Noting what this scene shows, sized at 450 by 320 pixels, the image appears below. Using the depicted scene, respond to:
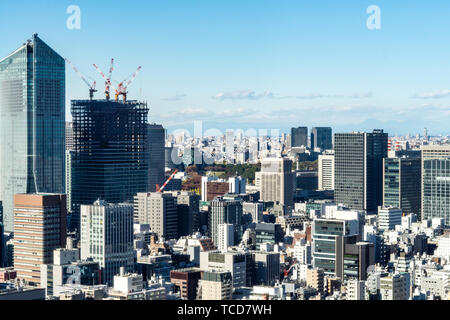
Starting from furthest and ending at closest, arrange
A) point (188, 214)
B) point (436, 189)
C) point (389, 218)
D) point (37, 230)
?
point (436, 189)
point (389, 218)
point (188, 214)
point (37, 230)

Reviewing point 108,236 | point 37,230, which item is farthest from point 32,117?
point 108,236

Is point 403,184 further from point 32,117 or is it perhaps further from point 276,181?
point 32,117

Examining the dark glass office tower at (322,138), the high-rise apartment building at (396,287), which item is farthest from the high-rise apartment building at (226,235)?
the dark glass office tower at (322,138)

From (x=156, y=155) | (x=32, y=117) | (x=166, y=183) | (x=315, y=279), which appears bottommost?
(x=315, y=279)

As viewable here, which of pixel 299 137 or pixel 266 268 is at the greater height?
pixel 299 137

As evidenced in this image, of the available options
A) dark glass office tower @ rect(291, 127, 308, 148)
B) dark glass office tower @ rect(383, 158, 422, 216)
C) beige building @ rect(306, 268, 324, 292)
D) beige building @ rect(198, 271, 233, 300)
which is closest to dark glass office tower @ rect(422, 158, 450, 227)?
dark glass office tower @ rect(383, 158, 422, 216)

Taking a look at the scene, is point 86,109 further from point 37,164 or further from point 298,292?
point 298,292
